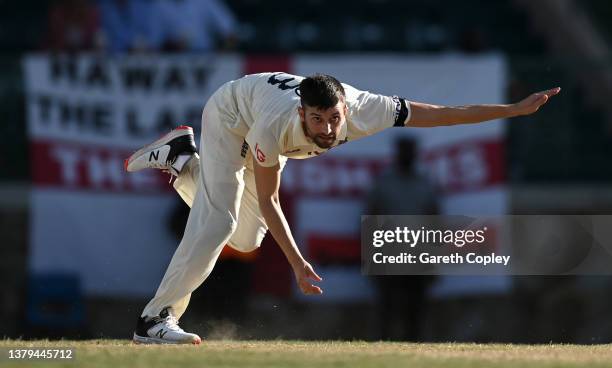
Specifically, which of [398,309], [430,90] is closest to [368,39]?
[430,90]

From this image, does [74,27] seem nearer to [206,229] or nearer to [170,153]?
[170,153]

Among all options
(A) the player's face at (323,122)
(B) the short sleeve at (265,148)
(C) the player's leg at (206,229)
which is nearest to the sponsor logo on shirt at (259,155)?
(B) the short sleeve at (265,148)

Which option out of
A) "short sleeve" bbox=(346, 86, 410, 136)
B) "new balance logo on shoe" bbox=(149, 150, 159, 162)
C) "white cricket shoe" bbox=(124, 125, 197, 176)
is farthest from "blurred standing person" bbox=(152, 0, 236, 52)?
"short sleeve" bbox=(346, 86, 410, 136)

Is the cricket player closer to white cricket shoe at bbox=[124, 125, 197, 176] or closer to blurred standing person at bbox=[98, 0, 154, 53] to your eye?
white cricket shoe at bbox=[124, 125, 197, 176]

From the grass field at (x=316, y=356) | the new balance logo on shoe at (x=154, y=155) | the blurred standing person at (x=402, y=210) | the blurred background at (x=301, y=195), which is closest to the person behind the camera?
the grass field at (x=316, y=356)

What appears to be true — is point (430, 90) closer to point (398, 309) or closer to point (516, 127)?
point (516, 127)

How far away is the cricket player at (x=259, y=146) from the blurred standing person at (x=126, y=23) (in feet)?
23.1

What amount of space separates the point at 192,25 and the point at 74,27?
4.87ft

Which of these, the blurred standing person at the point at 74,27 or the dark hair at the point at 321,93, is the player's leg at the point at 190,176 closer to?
the dark hair at the point at 321,93

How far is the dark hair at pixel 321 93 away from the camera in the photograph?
757 centimetres

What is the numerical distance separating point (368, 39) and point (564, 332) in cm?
580

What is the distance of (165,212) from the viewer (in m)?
13.3

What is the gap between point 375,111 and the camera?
8086mm

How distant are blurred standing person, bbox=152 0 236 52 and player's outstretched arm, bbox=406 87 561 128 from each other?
768cm
